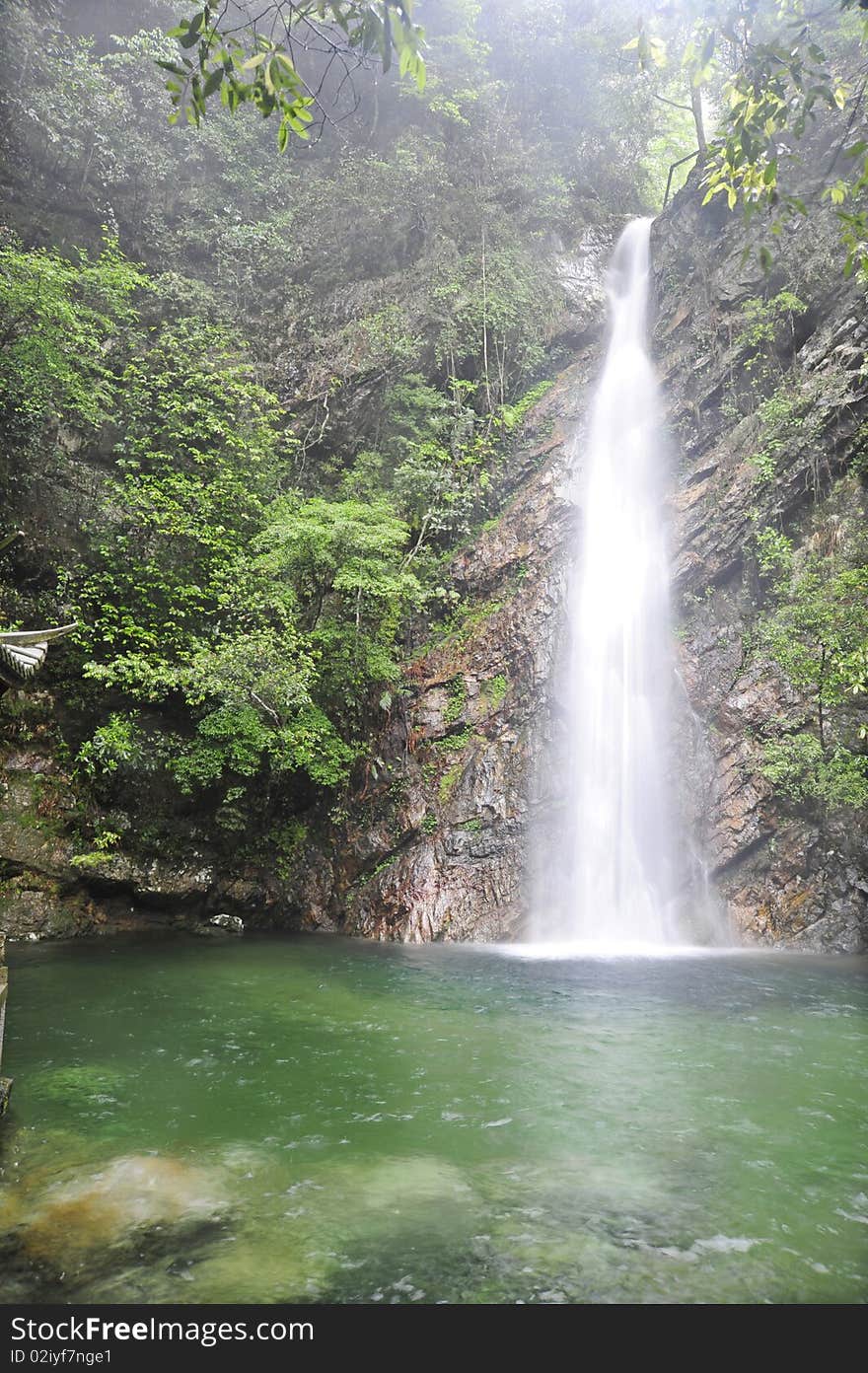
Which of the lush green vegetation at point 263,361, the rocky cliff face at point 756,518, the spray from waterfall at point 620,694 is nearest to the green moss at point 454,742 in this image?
the lush green vegetation at point 263,361

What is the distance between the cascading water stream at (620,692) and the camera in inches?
505

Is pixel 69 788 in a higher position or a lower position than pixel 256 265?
lower

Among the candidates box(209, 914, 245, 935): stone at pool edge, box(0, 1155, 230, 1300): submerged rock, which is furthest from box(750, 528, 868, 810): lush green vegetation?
box(0, 1155, 230, 1300): submerged rock

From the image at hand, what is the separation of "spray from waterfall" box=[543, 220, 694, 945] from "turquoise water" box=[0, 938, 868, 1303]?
Answer: 3.73 m

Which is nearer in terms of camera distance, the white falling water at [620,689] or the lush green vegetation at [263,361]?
the white falling water at [620,689]

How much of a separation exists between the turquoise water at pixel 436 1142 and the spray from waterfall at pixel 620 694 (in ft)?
12.2

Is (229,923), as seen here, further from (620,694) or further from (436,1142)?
(436,1142)

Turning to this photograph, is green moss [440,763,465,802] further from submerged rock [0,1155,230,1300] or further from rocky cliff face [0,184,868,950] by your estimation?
submerged rock [0,1155,230,1300]

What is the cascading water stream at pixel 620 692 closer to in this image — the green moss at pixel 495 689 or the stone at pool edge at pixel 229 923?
the green moss at pixel 495 689

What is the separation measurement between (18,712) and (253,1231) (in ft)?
38.2

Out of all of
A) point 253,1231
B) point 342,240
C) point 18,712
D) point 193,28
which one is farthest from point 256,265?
point 253,1231

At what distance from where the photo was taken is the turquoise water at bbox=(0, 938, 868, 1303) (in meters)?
3.39
